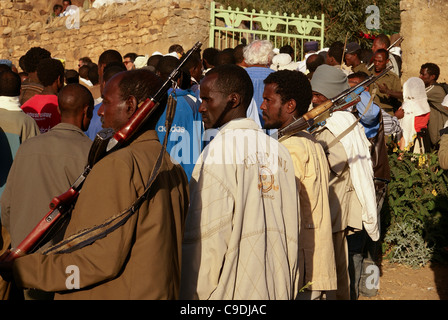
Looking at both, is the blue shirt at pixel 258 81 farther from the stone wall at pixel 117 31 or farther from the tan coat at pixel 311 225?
the stone wall at pixel 117 31

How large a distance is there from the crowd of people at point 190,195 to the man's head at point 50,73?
63cm

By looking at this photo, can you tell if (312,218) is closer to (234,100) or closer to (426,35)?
(234,100)

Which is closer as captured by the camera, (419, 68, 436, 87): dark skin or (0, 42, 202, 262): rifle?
(0, 42, 202, 262): rifle

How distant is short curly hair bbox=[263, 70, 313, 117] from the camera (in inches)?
153

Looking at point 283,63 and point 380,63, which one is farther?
point 283,63

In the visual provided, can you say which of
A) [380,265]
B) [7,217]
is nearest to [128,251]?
[7,217]

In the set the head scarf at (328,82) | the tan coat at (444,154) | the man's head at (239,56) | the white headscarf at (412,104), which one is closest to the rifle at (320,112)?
the head scarf at (328,82)

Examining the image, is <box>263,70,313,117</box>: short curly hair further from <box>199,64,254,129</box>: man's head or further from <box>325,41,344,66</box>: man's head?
<box>325,41,344,66</box>: man's head

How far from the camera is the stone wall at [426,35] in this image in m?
10.1

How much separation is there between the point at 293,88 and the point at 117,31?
11.5m

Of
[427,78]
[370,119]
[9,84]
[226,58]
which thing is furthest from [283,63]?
[9,84]

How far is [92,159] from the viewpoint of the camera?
2.58 metres

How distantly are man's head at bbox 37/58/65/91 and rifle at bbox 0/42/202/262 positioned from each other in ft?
10.0

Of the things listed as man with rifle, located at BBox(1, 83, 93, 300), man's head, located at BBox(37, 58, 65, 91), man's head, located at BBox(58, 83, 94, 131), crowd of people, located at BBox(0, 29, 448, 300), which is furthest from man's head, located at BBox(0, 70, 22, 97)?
man with rifle, located at BBox(1, 83, 93, 300)
